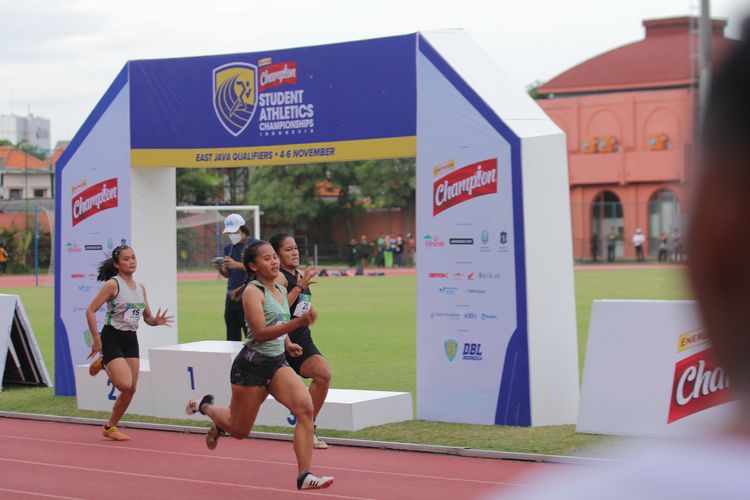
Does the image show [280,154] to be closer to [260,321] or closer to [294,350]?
[294,350]

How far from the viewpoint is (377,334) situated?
2167cm

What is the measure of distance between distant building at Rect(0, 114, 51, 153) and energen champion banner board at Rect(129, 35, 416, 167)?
144060 millimetres

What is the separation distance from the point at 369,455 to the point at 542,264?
7.94 ft

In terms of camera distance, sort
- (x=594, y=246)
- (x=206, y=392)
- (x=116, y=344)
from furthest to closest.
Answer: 1. (x=594, y=246)
2. (x=206, y=392)
3. (x=116, y=344)

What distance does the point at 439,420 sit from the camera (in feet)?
37.6

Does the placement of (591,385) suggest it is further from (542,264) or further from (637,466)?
(637,466)

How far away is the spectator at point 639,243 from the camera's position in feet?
171

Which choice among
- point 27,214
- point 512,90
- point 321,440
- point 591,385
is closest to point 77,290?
point 321,440

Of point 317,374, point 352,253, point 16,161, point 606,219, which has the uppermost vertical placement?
point 16,161

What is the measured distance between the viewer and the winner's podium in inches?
442

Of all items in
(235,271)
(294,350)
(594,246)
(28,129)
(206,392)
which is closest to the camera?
(294,350)

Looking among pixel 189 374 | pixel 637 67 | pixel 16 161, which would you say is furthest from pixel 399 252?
pixel 189 374

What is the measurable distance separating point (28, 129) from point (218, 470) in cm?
16222

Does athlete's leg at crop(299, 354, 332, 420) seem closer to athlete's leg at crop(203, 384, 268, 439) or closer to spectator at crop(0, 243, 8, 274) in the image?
athlete's leg at crop(203, 384, 268, 439)
